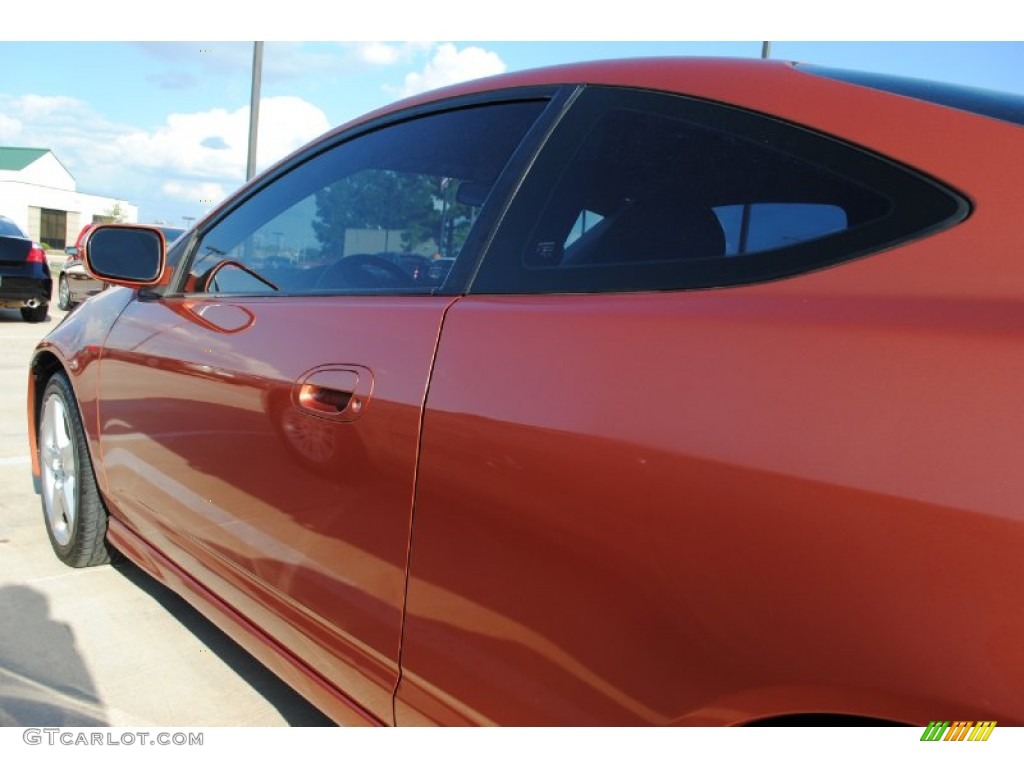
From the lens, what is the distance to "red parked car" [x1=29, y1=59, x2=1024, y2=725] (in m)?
0.89

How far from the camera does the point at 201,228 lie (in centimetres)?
261

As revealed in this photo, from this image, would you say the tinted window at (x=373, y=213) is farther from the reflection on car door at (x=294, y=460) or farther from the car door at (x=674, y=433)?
the car door at (x=674, y=433)

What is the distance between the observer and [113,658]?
8.16ft

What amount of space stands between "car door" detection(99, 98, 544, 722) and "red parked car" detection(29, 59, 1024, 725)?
1 cm

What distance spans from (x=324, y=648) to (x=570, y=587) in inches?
29.5

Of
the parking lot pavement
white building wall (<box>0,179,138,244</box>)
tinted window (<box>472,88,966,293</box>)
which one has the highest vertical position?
white building wall (<box>0,179,138,244</box>)

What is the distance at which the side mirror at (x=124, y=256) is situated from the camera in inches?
99.8

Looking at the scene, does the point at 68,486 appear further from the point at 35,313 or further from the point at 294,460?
the point at 35,313

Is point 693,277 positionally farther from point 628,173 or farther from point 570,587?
point 570,587

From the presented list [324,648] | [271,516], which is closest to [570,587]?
[324,648]

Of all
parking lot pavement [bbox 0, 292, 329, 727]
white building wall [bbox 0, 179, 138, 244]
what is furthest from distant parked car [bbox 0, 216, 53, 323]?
white building wall [bbox 0, 179, 138, 244]

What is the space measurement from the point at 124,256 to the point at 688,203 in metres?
2.03

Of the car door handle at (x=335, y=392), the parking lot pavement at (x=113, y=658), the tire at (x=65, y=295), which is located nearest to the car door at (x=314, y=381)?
the car door handle at (x=335, y=392)

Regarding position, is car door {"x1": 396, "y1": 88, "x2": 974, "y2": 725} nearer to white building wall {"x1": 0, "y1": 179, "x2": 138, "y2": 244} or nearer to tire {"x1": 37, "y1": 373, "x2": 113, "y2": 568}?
tire {"x1": 37, "y1": 373, "x2": 113, "y2": 568}
